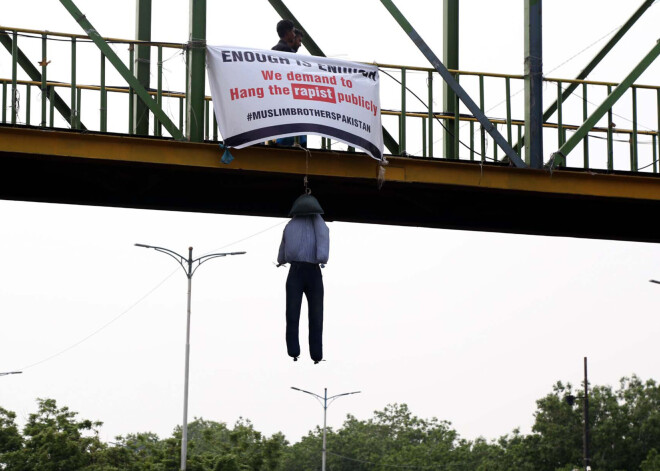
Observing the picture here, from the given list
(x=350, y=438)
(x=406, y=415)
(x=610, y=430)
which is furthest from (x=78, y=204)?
(x=406, y=415)

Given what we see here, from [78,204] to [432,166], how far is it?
181 inches

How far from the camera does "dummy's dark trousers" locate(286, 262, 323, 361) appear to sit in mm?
13391

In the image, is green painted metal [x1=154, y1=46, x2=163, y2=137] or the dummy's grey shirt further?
green painted metal [x1=154, y1=46, x2=163, y2=137]

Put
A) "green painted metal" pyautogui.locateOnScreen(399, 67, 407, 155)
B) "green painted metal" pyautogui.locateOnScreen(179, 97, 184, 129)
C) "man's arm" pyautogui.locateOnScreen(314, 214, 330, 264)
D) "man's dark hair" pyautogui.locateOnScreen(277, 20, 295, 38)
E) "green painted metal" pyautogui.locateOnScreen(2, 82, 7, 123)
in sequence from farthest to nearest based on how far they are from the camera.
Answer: "green painted metal" pyautogui.locateOnScreen(179, 97, 184, 129) < "green painted metal" pyautogui.locateOnScreen(399, 67, 407, 155) < "green painted metal" pyautogui.locateOnScreen(2, 82, 7, 123) < "man's dark hair" pyautogui.locateOnScreen(277, 20, 295, 38) < "man's arm" pyautogui.locateOnScreen(314, 214, 330, 264)

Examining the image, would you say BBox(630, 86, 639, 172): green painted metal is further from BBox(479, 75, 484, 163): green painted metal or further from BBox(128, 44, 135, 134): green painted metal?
BBox(128, 44, 135, 134): green painted metal

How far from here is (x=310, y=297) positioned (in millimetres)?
13586

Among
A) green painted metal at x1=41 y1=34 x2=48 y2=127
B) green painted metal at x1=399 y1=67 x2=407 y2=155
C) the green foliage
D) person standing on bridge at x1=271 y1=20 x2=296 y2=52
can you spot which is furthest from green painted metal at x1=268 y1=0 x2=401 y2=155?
A: the green foliage

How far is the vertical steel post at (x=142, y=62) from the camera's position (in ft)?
53.7

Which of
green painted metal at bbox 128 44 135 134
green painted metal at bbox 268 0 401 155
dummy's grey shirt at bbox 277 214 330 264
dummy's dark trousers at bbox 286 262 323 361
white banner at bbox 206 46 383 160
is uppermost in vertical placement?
green painted metal at bbox 268 0 401 155

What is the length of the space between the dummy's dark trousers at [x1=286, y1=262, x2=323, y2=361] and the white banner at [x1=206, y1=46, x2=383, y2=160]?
1614mm

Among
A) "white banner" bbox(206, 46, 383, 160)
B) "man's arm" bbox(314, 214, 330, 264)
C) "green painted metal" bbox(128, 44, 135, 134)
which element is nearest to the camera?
"man's arm" bbox(314, 214, 330, 264)

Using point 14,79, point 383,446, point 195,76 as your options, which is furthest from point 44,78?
point 383,446

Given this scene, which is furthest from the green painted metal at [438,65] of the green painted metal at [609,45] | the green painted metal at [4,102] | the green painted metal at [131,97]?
the green painted metal at [4,102]

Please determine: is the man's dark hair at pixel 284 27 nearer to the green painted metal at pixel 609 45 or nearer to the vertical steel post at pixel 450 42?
the vertical steel post at pixel 450 42
